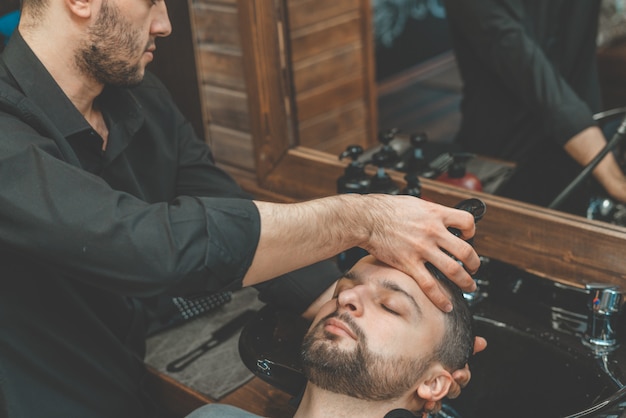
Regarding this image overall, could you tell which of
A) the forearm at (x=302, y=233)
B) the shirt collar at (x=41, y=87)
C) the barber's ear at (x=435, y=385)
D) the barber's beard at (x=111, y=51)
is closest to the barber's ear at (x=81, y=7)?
the barber's beard at (x=111, y=51)

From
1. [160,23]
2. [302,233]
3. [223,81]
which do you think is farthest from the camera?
[223,81]

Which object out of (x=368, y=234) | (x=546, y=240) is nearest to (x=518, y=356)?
(x=546, y=240)

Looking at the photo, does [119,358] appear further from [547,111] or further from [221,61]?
[547,111]

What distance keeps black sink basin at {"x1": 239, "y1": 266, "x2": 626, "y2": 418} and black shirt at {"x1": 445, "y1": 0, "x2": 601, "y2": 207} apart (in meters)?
0.29

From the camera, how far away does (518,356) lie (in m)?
1.77

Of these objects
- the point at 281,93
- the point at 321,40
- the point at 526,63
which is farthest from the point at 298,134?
the point at 526,63

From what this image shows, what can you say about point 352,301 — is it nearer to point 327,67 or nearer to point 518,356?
point 518,356

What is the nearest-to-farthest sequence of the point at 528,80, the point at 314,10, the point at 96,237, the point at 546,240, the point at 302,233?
the point at 96,237, the point at 302,233, the point at 546,240, the point at 528,80, the point at 314,10

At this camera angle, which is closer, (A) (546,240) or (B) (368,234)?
(B) (368,234)

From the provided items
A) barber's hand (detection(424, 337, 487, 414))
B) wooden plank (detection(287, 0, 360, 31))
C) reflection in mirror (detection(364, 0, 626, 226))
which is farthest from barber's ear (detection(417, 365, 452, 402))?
wooden plank (detection(287, 0, 360, 31))

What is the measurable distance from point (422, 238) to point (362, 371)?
1.03ft

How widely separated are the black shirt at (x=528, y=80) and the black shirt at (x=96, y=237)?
635 mm

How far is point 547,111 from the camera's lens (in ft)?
6.62

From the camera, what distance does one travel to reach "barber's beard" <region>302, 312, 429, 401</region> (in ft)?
4.98
